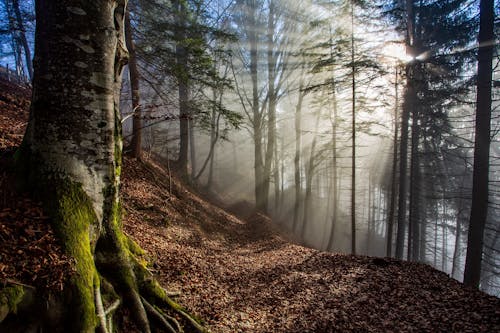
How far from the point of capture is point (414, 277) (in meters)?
6.03

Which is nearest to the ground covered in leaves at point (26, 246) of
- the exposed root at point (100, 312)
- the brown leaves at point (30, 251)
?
the brown leaves at point (30, 251)

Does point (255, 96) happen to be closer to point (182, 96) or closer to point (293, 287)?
point (182, 96)

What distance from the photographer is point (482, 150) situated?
340 inches

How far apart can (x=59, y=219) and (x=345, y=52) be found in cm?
1178

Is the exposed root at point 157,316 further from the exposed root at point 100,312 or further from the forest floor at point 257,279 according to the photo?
the forest floor at point 257,279

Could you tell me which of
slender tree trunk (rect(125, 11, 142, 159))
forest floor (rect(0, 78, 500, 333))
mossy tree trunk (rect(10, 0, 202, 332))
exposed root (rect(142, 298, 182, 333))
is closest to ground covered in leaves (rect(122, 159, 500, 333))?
forest floor (rect(0, 78, 500, 333))

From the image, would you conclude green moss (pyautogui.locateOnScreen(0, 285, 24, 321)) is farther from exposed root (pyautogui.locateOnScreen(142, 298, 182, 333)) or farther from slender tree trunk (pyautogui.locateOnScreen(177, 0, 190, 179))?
slender tree trunk (pyautogui.locateOnScreen(177, 0, 190, 179))

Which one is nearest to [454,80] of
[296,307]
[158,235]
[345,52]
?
[345,52]

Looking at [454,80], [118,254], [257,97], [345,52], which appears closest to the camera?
[118,254]

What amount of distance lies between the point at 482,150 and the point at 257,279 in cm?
854

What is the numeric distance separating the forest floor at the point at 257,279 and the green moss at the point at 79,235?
0.38ft

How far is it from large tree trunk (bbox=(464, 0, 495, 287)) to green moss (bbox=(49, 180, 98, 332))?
1094 centimetres

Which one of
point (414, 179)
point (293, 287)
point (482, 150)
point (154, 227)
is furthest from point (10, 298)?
point (414, 179)

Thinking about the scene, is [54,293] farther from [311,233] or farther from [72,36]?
[311,233]
